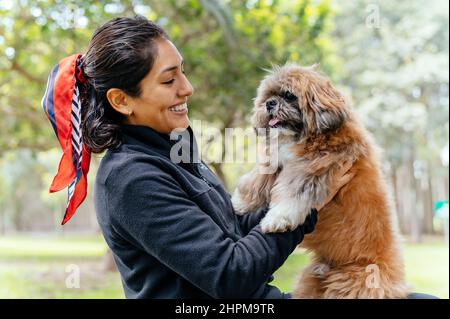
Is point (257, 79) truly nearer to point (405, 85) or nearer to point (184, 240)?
point (184, 240)

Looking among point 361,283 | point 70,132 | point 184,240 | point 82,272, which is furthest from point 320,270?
point 82,272

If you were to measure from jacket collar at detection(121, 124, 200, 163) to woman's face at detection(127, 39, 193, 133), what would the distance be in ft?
0.10

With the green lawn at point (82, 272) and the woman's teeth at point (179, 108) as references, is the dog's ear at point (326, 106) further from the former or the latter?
the green lawn at point (82, 272)

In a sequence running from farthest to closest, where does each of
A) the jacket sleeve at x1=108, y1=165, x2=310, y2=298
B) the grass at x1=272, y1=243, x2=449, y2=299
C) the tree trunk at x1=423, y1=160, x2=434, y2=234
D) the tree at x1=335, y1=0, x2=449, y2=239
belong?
the tree trunk at x1=423, y1=160, x2=434, y2=234 < the tree at x1=335, y1=0, x2=449, y2=239 < the grass at x1=272, y1=243, x2=449, y2=299 < the jacket sleeve at x1=108, y1=165, x2=310, y2=298

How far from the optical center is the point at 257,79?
21.5ft

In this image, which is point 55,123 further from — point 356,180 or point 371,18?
point 371,18

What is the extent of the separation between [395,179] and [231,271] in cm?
1189

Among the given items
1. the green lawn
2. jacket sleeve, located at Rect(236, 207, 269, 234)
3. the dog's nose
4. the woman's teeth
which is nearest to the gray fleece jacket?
the woman's teeth

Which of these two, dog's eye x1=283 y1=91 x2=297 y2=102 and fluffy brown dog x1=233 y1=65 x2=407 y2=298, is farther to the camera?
dog's eye x1=283 y1=91 x2=297 y2=102

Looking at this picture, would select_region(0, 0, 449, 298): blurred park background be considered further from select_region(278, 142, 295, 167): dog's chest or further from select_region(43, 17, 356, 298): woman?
select_region(43, 17, 356, 298): woman

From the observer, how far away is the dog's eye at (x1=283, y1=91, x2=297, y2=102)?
2200 millimetres

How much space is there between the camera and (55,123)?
1745 mm
